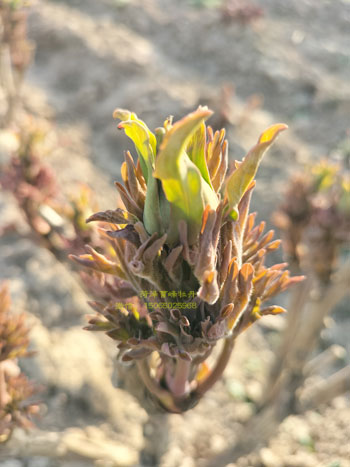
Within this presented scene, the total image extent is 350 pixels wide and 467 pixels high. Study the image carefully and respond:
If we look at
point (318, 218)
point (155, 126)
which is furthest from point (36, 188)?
point (155, 126)

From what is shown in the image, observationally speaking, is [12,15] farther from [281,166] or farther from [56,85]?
[281,166]

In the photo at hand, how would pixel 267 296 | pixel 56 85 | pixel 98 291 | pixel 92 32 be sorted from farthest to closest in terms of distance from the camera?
pixel 92 32 < pixel 56 85 < pixel 98 291 < pixel 267 296

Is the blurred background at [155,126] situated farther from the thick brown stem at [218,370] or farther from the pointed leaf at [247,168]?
the pointed leaf at [247,168]

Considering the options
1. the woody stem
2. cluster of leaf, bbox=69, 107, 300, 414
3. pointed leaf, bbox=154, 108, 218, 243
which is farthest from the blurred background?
pointed leaf, bbox=154, 108, 218, 243

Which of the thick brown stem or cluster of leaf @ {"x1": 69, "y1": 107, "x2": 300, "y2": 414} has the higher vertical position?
cluster of leaf @ {"x1": 69, "y1": 107, "x2": 300, "y2": 414}

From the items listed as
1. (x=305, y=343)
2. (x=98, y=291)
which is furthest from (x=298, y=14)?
(x=98, y=291)

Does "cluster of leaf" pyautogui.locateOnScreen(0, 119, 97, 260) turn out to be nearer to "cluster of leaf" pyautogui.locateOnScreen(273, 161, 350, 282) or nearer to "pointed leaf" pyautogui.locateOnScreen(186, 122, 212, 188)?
"cluster of leaf" pyautogui.locateOnScreen(273, 161, 350, 282)
